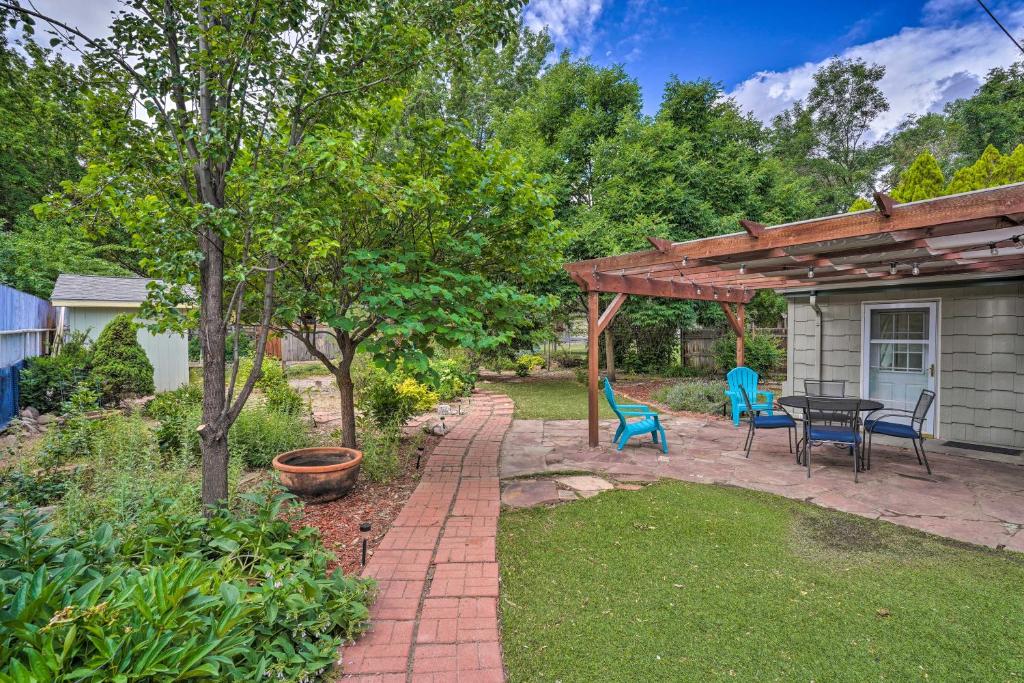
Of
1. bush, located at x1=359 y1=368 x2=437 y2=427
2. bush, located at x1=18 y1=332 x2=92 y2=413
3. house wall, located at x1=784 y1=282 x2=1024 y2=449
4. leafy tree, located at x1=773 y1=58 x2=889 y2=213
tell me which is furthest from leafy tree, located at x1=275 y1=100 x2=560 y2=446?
leafy tree, located at x1=773 y1=58 x2=889 y2=213

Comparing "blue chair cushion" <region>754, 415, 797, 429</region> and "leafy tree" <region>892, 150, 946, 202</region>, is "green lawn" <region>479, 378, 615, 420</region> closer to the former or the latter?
"blue chair cushion" <region>754, 415, 797, 429</region>

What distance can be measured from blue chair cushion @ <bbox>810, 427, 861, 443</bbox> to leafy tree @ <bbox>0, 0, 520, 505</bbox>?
480cm

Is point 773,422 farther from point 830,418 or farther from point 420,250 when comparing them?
point 420,250

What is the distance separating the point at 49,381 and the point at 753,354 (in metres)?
13.4

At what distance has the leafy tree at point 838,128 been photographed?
19.4m

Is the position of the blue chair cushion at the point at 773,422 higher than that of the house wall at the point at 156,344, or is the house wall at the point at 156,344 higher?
the house wall at the point at 156,344

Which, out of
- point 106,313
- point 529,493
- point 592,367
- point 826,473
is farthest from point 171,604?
point 106,313

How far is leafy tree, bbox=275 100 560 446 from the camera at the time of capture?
322cm

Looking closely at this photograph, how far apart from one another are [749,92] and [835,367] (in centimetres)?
1556

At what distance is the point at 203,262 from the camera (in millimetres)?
2695

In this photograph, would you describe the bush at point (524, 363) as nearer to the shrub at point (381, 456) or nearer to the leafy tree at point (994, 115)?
the shrub at point (381, 456)

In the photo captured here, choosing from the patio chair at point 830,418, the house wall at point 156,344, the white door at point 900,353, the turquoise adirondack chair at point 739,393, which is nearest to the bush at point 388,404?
the turquoise adirondack chair at point 739,393

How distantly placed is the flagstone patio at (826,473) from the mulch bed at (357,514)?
928mm

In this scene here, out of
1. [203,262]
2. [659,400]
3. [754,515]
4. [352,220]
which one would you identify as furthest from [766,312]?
[203,262]
